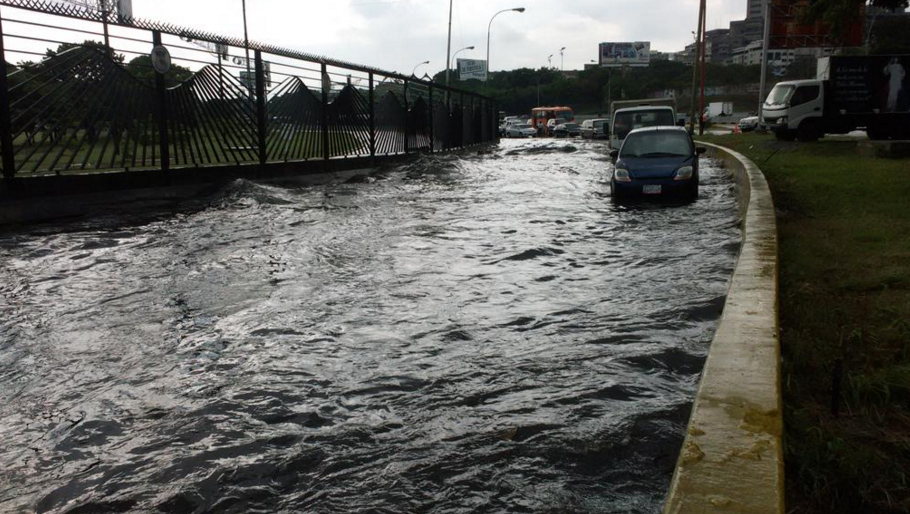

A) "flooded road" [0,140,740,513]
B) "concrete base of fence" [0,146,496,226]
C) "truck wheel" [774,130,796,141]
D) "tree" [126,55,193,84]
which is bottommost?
"flooded road" [0,140,740,513]

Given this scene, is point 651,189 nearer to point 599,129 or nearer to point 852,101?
point 852,101

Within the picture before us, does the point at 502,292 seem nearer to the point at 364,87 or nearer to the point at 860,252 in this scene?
the point at 860,252

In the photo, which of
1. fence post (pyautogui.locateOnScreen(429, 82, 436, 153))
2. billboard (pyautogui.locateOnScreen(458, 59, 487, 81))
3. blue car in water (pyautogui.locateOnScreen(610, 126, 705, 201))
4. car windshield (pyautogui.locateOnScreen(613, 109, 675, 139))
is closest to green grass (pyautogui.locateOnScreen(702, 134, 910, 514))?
blue car in water (pyautogui.locateOnScreen(610, 126, 705, 201))

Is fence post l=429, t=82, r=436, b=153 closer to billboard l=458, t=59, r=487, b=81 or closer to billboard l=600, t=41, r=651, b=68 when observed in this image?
billboard l=458, t=59, r=487, b=81

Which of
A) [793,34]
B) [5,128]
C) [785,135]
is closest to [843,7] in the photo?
[5,128]

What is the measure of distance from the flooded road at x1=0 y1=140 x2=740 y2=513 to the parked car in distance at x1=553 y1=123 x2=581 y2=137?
55675 mm

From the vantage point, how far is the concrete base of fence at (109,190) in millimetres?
8938

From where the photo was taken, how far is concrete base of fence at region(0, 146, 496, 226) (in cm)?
894

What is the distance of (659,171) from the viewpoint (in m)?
12.5

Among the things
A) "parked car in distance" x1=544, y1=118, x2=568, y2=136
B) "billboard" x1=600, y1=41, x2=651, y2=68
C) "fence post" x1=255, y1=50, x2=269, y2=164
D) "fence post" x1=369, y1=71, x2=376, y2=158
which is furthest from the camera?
"billboard" x1=600, y1=41, x2=651, y2=68

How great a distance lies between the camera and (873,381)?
350 centimetres

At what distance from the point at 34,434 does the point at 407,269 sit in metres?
3.98

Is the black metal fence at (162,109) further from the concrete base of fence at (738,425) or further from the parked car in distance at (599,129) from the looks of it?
the parked car in distance at (599,129)

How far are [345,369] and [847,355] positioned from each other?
2.65m
